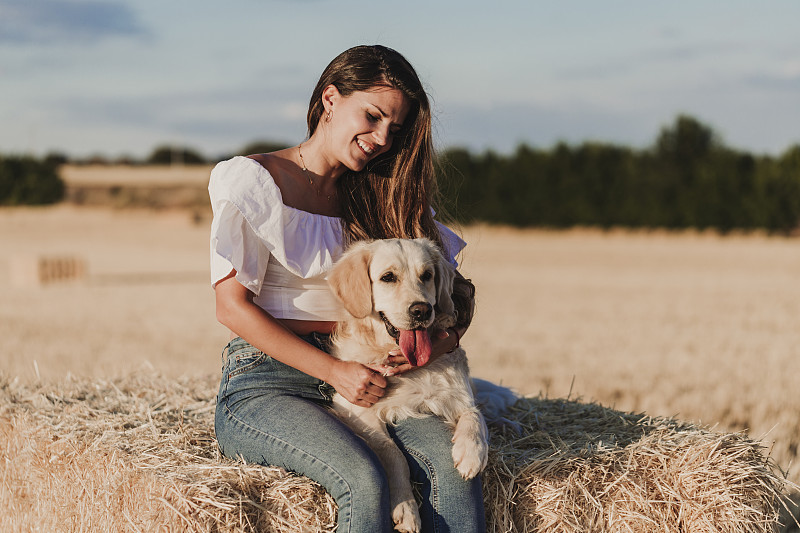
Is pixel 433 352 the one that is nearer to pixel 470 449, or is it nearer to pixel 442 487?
pixel 470 449

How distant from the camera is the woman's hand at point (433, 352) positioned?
12.0 ft

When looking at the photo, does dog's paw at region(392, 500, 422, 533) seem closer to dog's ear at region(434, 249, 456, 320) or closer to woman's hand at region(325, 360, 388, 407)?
woman's hand at region(325, 360, 388, 407)

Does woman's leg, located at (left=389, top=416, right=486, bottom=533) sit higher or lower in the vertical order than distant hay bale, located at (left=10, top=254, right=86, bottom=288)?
higher

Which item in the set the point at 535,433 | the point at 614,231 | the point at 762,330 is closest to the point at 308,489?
the point at 535,433

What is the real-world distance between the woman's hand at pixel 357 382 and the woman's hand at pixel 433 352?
11 cm

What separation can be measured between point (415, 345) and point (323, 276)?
2.07 feet

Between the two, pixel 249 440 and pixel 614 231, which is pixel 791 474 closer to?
pixel 249 440

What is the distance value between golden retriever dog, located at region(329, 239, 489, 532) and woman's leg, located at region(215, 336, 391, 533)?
0.19m

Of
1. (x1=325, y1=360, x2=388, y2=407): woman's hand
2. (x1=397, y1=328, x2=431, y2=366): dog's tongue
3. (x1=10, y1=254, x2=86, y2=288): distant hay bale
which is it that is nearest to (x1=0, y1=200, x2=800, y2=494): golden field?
(x1=10, y1=254, x2=86, y2=288): distant hay bale

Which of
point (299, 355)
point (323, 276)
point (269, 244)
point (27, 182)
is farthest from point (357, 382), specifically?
point (27, 182)

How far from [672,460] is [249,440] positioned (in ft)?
6.58

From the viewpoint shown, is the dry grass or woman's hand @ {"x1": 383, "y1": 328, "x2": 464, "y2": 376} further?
the dry grass

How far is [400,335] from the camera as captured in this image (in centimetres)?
367

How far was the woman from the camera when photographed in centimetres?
332
